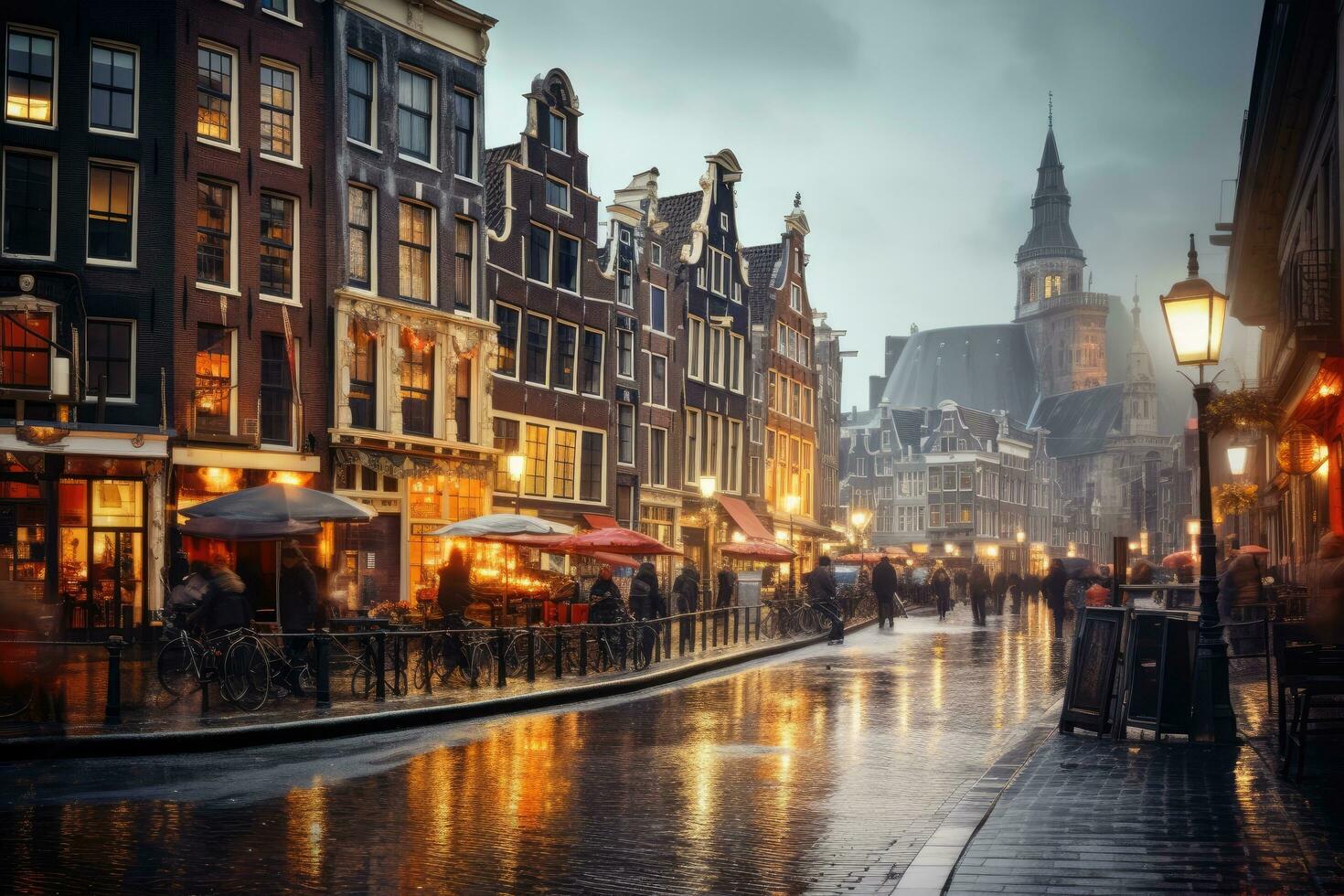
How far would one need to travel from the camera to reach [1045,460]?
428 ft

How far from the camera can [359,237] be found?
3334 cm

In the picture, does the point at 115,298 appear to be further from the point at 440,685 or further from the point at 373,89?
the point at 440,685

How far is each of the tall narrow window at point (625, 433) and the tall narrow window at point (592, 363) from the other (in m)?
1.76

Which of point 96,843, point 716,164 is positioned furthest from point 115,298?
point 716,164

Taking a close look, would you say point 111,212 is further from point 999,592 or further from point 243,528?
point 999,592

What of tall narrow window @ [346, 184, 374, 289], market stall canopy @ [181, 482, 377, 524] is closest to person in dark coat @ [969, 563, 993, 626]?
tall narrow window @ [346, 184, 374, 289]

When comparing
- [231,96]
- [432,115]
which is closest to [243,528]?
[231,96]

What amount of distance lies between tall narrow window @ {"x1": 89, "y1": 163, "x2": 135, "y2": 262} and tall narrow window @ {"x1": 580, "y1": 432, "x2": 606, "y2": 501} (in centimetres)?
1668

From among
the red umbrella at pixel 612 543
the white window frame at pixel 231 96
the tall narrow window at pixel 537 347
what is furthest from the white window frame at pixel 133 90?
the tall narrow window at pixel 537 347

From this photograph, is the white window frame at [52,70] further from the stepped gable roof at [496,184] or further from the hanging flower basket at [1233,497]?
the hanging flower basket at [1233,497]

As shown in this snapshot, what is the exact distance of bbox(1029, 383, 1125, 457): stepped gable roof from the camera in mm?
144812

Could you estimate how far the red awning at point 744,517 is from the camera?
52.6 m

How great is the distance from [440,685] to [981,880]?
42.1ft

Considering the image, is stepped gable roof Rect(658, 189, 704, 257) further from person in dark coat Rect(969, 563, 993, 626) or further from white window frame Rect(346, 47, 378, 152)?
white window frame Rect(346, 47, 378, 152)
